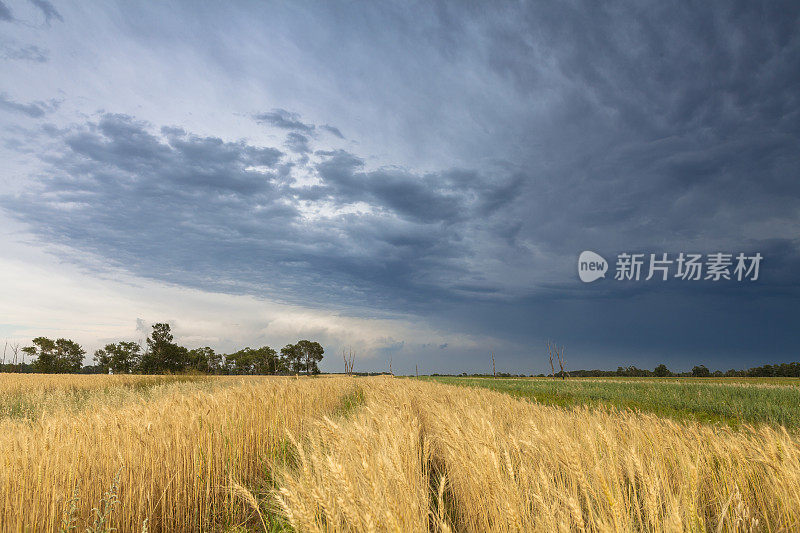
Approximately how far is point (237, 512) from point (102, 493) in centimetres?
134

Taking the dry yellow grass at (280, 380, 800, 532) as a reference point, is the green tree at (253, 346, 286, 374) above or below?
below

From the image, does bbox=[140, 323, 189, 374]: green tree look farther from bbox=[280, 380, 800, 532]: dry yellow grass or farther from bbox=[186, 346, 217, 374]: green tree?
bbox=[280, 380, 800, 532]: dry yellow grass

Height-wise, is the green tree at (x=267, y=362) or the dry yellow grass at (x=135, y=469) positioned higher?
the dry yellow grass at (x=135, y=469)

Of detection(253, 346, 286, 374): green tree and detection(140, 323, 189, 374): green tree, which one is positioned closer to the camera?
detection(140, 323, 189, 374): green tree

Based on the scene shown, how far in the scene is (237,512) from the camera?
14.2ft

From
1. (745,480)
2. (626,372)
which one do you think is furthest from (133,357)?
(626,372)

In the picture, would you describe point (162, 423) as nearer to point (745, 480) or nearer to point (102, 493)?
point (102, 493)

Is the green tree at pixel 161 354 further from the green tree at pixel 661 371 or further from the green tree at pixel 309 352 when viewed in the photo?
the green tree at pixel 661 371

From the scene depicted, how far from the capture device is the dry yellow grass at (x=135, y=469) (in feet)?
10.4

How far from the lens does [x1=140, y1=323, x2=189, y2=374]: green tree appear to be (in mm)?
70562

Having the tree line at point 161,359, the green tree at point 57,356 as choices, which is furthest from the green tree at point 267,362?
the green tree at point 57,356

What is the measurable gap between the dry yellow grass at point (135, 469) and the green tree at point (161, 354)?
3033 inches

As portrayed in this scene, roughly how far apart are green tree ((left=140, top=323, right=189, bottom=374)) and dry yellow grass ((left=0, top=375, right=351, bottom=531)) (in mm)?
77034

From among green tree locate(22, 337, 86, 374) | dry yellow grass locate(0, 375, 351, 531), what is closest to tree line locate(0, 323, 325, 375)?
green tree locate(22, 337, 86, 374)
